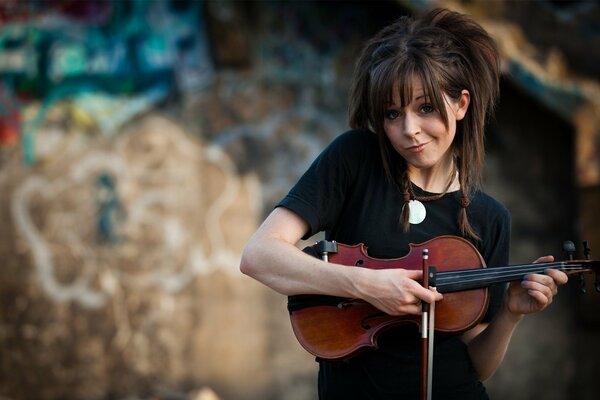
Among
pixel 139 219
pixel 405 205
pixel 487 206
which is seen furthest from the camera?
pixel 139 219

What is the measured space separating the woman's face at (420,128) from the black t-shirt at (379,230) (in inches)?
4.9

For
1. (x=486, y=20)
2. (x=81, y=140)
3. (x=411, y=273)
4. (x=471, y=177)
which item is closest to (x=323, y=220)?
(x=411, y=273)

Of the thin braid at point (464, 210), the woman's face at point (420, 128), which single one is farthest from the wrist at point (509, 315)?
the woman's face at point (420, 128)

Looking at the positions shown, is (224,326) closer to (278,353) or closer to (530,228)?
(278,353)

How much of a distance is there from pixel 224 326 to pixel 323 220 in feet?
15.8

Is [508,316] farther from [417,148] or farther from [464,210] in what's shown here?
[417,148]

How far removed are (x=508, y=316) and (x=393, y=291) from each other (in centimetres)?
53

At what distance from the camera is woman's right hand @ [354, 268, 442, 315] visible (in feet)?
8.96

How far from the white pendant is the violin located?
0.31 ft

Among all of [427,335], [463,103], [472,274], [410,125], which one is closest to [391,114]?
[410,125]

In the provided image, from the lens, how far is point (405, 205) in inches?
116

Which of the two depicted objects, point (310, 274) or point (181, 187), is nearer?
point (310, 274)

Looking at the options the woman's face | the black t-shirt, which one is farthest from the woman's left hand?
the woman's face

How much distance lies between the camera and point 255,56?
7777mm
